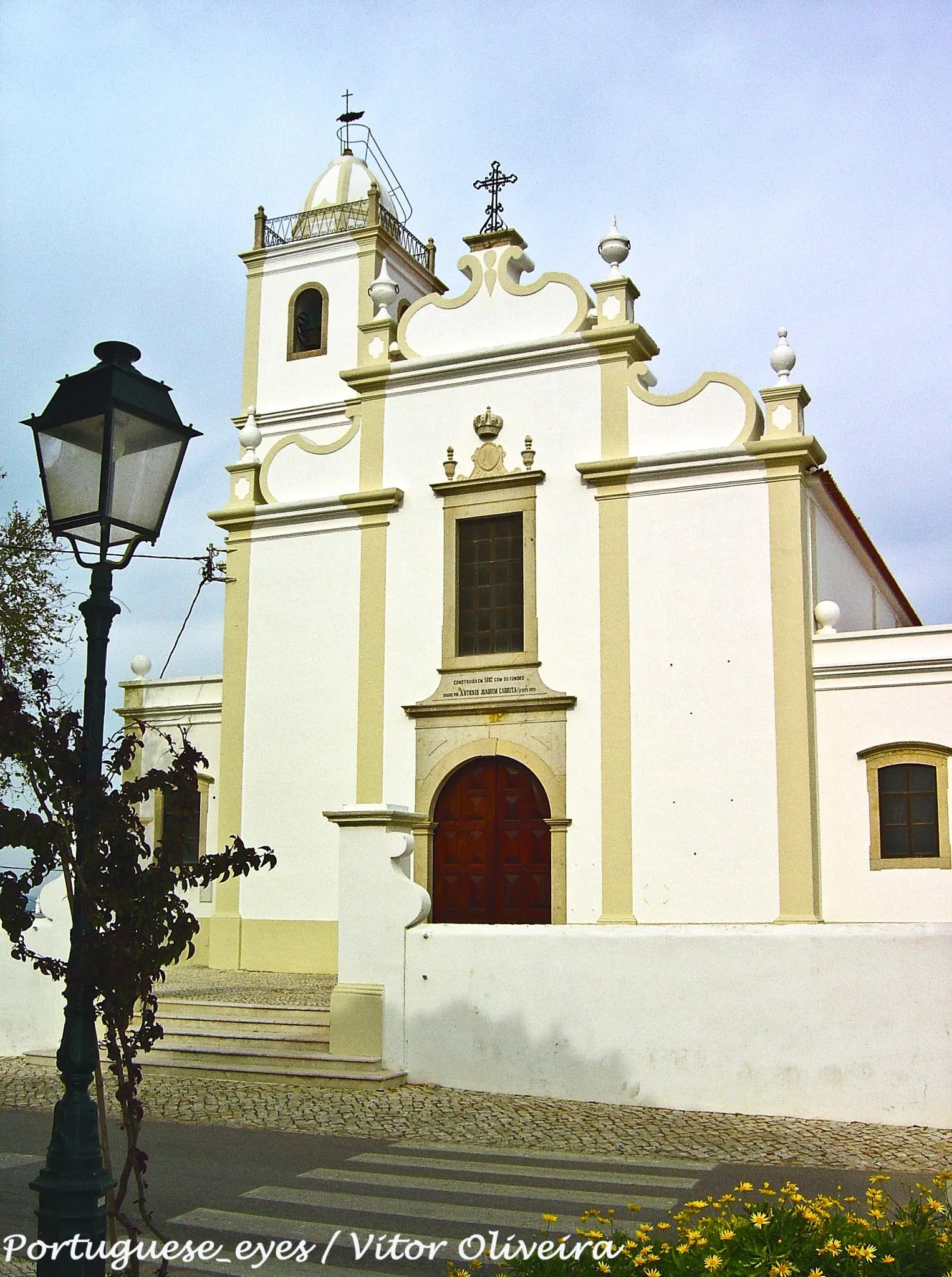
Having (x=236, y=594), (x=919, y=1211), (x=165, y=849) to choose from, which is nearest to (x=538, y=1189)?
(x=919, y=1211)

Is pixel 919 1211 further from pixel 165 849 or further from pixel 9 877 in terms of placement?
pixel 9 877

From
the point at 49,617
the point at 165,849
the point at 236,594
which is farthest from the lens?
the point at 49,617

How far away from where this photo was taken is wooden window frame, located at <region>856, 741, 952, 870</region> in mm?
13852

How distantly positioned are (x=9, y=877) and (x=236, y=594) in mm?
12453

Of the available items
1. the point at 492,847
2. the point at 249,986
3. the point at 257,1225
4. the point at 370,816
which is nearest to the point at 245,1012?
the point at 249,986

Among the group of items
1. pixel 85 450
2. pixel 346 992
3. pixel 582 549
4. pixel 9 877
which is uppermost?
pixel 582 549

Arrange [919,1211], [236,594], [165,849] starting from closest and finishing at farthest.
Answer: [919,1211]
[165,849]
[236,594]

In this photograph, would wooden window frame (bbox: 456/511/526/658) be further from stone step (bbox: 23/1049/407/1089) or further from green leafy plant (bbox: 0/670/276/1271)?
green leafy plant (bbox: 0/670/276/1271)

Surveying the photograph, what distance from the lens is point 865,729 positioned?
46.6ft

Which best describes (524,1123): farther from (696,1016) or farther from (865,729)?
(865,729)

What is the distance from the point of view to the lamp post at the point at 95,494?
186 inches

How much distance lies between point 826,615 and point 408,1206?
9745 mm

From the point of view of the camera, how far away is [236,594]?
17375 millimetres

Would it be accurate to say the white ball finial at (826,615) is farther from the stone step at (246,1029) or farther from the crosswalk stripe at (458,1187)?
the crosswalk stripe at (458,1187)
